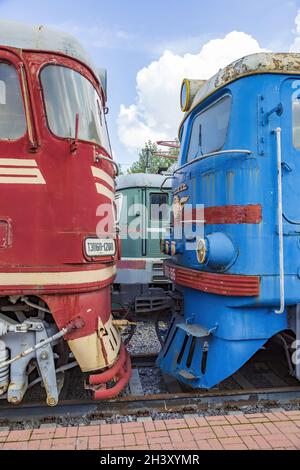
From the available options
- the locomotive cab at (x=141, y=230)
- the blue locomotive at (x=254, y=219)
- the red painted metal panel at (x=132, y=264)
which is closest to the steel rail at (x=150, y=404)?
the blue locomotive at (x=254, y=219)


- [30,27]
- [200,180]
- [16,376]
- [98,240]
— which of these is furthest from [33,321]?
[30,27]

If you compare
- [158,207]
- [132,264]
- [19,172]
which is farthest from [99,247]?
[158,207]

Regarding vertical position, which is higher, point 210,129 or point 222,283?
point 210,129

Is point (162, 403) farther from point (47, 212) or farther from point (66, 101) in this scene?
point (66, 101)

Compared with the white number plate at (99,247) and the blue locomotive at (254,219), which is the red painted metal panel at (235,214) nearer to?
the blue locomotive at (254,219)

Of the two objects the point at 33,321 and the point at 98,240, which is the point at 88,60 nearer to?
the point at 98,240

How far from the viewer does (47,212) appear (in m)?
3.06

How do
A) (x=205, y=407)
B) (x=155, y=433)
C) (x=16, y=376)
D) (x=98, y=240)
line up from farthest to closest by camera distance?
1. (x=205, y=407)
2. (x=98, y=240)
3. (x=16, y=376)
4. (x=155, y=433)

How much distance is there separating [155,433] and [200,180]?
248 centimetres

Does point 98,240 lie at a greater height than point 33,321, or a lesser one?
greater

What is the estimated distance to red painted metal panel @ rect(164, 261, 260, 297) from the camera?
3340mm

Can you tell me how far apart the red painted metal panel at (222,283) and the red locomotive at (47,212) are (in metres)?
1.05

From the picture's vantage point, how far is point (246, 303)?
134 inches

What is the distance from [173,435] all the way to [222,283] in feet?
4.34
